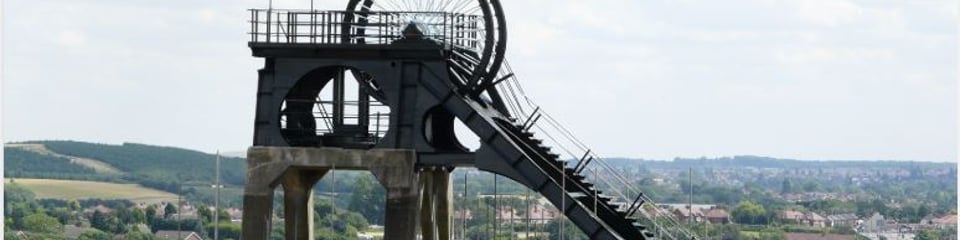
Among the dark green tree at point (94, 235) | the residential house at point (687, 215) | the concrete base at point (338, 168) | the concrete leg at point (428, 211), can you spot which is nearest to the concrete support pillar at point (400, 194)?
the concrete base at point (338, 168)

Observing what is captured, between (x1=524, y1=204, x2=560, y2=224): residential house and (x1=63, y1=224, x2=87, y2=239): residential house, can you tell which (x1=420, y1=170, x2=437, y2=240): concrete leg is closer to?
(x1=524, y1=204, x2=560, y2=224): residential house

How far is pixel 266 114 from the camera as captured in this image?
51906 millimetres

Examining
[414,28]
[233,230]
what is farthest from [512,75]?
[233,230]

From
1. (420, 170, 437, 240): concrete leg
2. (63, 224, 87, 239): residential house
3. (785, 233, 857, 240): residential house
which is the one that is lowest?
(785, 233, 857, 240): residential house

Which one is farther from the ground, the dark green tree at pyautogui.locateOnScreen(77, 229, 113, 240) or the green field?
the green field

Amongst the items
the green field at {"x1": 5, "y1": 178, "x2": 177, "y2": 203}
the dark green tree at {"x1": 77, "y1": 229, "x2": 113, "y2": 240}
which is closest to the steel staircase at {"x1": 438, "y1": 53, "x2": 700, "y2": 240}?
the dark green tree at {"x1": 77, "y1": 229, "x2": 113, "y2": 240}

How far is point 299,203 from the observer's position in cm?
5509

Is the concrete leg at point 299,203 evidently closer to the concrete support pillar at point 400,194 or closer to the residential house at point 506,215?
the concrete support pillar at point 400,194

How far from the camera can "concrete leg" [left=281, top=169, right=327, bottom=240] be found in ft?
179

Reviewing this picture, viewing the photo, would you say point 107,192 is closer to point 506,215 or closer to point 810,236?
point 506,215

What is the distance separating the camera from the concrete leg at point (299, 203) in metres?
54.7

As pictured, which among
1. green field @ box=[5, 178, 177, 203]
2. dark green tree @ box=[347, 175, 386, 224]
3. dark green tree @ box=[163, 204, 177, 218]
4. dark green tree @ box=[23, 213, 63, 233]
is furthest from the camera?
green field @ box=[5, 178, 177, 203]

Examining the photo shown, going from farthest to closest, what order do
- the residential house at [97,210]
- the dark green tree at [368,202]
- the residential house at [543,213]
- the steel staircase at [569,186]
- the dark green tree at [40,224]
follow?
1. the residential house at [97,210]
2. the dark green tree at [40,224]
3. the dark green tree at [368,202]
4. the residential house at [543,213]
5. the steel staircase at [569,186]

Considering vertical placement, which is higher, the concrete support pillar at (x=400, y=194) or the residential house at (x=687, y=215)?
the concrete support pillar at (x=400, y=194)
